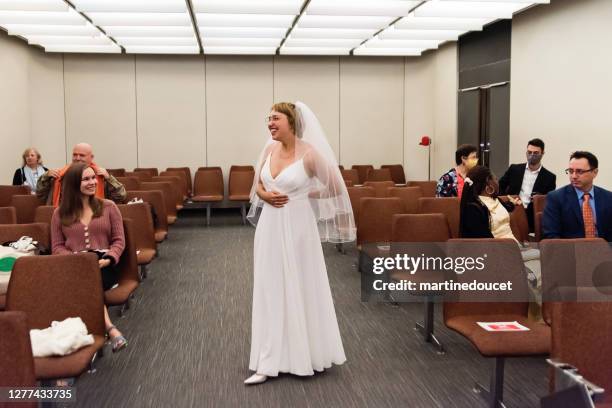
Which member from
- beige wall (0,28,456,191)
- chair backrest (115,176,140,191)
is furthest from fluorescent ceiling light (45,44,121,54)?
chair backrest (115,176,140,191)

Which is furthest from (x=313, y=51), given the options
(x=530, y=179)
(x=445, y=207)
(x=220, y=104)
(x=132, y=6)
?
(x=445, y=207)

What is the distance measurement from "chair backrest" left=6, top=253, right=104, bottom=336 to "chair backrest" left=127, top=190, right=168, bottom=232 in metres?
3.64

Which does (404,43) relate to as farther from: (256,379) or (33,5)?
(256,379)

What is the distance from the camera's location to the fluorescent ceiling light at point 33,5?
825 cm

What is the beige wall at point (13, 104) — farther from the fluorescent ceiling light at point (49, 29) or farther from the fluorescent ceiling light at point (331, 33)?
the fluorescent ceiling light at point (331, 33)

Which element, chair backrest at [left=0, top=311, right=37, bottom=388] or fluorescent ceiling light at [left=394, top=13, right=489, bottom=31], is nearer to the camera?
chair backrest at [left=0, top=311, right=37, bottom=388]

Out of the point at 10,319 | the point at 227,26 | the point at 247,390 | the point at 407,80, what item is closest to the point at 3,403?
the point at 10,319

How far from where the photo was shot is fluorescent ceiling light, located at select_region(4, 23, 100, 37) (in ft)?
32.6

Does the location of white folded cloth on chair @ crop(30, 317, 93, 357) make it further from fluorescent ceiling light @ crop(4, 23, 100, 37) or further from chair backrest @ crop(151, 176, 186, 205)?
fluorescent ceiling light @ crop(4, 23, 100, 37)

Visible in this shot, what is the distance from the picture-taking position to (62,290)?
3383mm

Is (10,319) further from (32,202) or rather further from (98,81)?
(98,81)

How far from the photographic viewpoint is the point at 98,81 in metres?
13.3

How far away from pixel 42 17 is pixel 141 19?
56.6 inches

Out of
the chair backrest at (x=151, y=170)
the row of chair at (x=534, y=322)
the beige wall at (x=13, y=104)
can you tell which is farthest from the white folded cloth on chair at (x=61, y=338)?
the chair backrest at (x=151, y=170)
